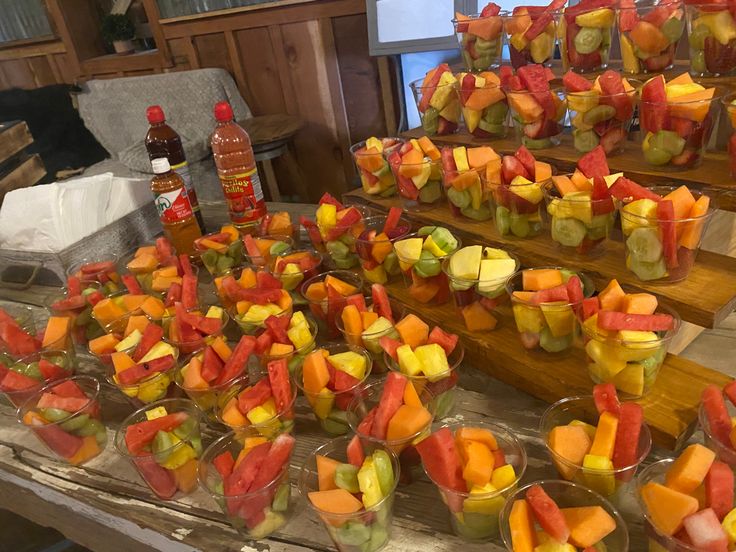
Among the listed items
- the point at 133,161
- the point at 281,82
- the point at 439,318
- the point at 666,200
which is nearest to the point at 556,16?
the point at 666,200

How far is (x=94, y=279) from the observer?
1496 mm

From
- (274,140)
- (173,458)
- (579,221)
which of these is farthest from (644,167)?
(274,140)

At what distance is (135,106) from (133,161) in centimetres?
50

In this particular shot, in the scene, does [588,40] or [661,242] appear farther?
[588,40]

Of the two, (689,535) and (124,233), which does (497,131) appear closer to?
(689,535)

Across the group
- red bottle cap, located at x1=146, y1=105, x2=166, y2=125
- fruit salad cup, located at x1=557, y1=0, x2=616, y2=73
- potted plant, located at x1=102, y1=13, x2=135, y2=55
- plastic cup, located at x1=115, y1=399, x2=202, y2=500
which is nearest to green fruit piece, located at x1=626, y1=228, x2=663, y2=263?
fruit salad cup, located at x1=557, y1=0, x2=616, y2=73

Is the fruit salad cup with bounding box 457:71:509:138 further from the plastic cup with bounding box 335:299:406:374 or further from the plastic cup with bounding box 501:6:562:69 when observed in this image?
the plastic cup with bounding box 335:299:406:374

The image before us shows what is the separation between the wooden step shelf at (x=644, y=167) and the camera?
101cm

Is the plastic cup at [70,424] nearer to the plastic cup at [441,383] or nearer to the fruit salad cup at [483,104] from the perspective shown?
the plastic cup at [441,383]

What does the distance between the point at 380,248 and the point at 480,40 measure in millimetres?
609

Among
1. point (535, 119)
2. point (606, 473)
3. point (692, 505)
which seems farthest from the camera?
point (535, 119)

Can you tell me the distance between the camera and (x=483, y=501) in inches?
29.3

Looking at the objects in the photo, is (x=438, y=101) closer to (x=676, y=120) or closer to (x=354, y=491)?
(x=676, y=120)

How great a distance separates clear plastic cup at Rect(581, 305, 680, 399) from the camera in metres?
0.84
